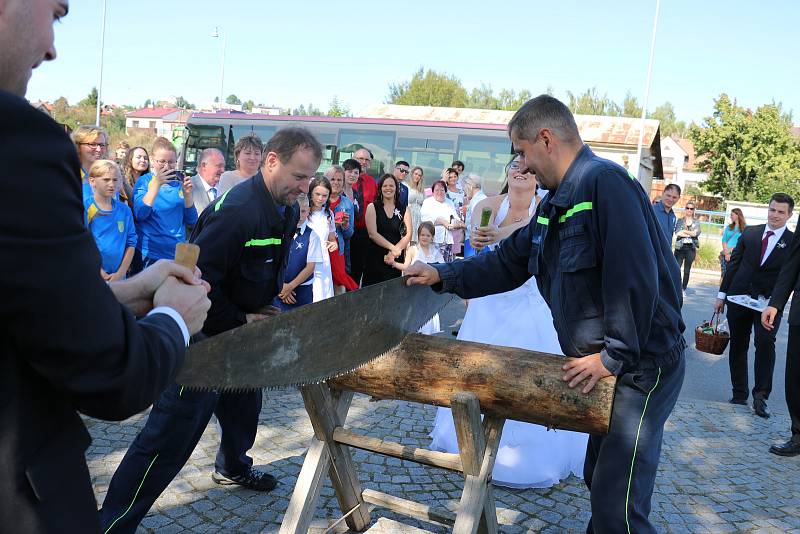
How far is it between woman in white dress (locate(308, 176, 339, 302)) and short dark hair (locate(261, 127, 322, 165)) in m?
3.11

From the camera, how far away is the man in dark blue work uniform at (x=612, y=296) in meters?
2.77

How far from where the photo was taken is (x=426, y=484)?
4656mm

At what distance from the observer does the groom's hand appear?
2904 millimetres

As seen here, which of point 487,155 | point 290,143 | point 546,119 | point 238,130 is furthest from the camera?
point 238,130

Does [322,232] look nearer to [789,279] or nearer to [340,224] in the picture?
[340,224]

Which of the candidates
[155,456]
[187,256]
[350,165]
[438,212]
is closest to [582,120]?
[438,212]

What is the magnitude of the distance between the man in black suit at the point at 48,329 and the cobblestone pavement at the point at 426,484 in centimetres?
272

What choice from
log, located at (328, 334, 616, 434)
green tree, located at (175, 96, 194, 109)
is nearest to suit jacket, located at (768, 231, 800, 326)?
log, located at (328, 334, 616, 434)

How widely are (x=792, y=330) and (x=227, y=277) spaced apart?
5.20 m

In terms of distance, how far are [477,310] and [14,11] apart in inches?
175

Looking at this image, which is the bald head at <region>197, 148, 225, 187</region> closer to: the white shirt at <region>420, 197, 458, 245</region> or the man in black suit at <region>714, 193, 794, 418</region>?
the white shirt at <region>420, 197, 458, 245</region>

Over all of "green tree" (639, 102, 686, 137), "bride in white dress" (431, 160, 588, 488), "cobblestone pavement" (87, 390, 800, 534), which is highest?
"green tree" (639, 102, 686, 137)

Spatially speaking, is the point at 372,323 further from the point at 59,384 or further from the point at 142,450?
the point at 59,384

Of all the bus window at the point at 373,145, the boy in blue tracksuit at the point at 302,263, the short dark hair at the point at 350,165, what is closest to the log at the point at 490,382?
the boy in blue tracksuit at the point at 302,263
